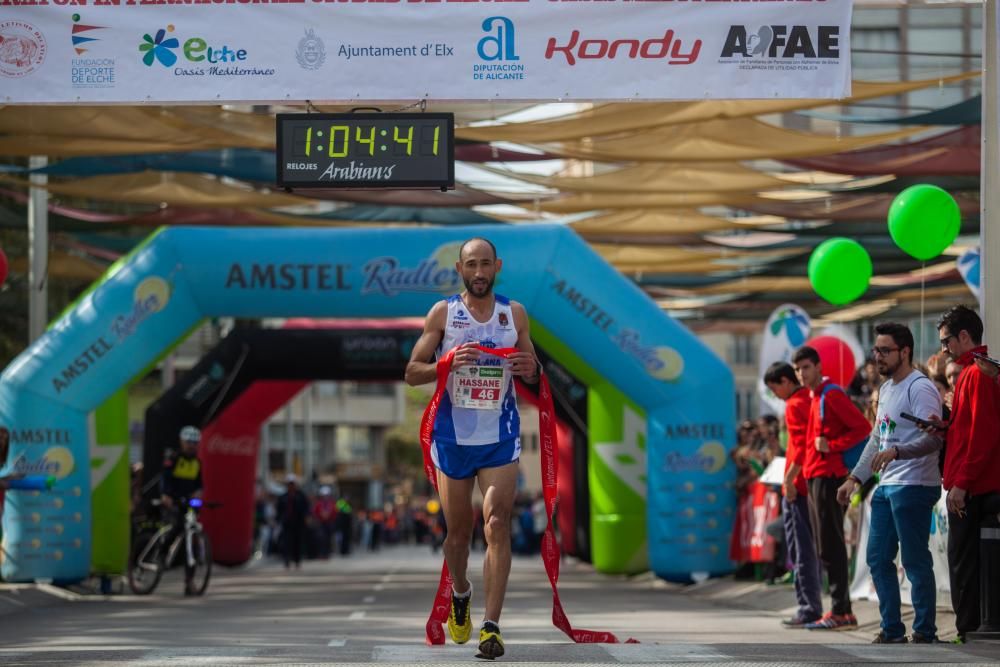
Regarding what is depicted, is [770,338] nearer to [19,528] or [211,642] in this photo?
[19,528]

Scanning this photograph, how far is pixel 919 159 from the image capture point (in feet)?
62.0

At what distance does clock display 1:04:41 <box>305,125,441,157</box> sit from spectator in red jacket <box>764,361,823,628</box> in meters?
2.74

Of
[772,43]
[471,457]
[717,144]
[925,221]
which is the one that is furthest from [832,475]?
[717,144]

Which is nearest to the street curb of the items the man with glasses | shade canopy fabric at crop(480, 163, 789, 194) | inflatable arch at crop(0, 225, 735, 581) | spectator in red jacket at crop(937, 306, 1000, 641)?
inflatable arch at crop(0, 225, 735, 581)

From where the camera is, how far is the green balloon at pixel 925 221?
591 inches

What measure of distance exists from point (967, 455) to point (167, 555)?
10415mm

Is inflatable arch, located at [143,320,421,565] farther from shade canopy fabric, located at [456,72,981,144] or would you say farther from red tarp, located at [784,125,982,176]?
shade canopy fabric, located at [456,72,981,144]

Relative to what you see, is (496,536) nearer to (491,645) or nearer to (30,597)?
(491,645)

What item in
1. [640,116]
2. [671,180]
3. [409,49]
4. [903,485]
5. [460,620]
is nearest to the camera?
[460,620]

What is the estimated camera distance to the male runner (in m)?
8.81

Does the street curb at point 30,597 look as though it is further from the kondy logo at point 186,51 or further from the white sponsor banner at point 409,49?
the kondy logo at point 186,51

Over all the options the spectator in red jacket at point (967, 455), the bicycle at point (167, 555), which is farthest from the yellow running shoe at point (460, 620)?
the bicycle at point (167, 555)

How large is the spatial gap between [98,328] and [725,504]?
22.1ft

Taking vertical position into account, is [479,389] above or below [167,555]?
above
